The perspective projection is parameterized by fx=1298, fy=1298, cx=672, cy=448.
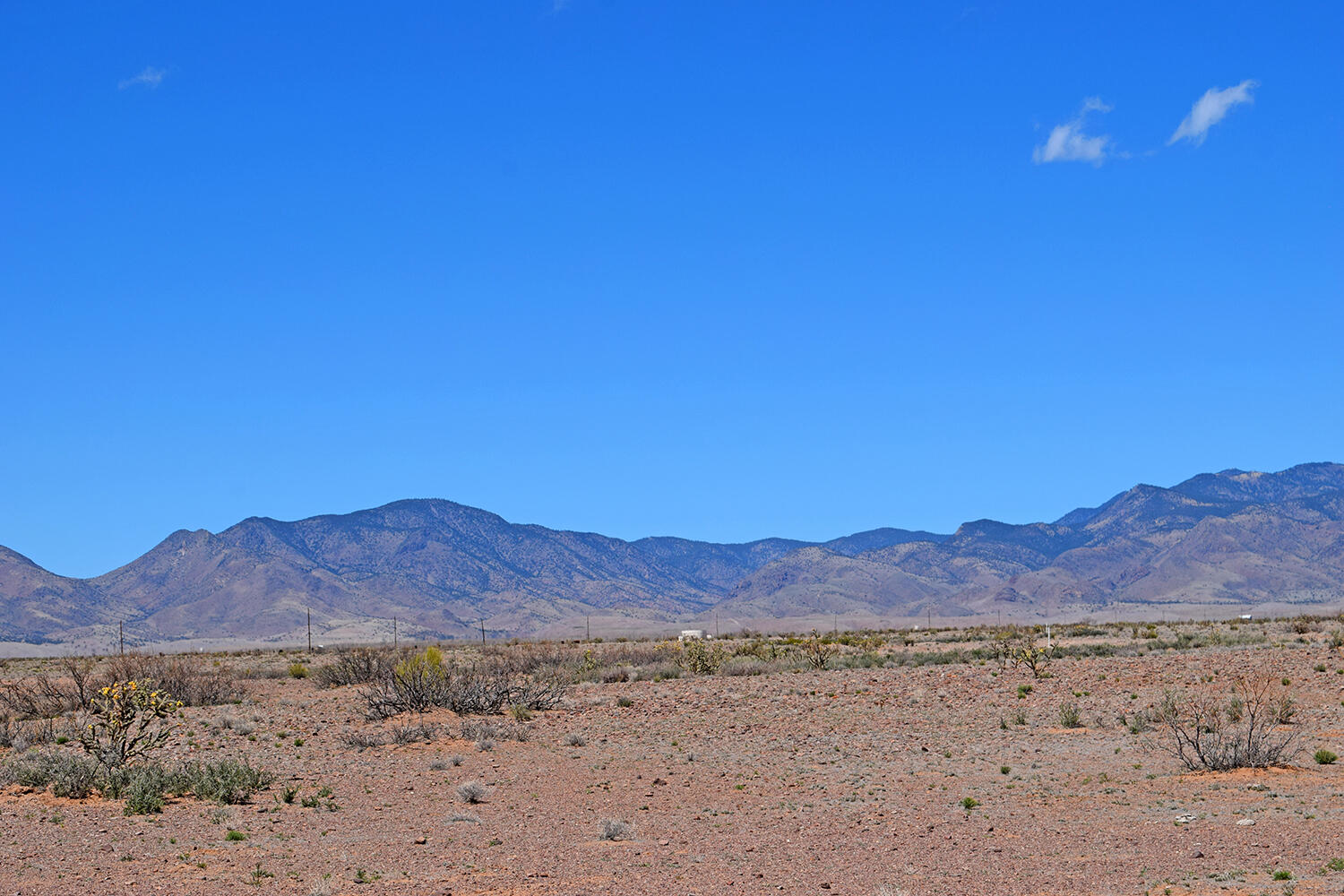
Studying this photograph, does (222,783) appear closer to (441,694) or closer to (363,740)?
(363,740)

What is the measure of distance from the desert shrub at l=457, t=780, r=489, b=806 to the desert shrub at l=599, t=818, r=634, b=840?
3.06m

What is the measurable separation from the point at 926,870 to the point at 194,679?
2496 cm

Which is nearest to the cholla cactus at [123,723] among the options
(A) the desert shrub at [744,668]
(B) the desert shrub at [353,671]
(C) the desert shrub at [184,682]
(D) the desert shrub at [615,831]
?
(D) the desert shrub at [615,831]

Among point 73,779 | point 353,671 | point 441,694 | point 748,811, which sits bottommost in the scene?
point 748,811

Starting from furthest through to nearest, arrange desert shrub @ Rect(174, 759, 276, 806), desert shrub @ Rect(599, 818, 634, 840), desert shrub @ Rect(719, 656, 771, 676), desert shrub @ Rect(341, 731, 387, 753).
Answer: desert shrub @ Rect(719, 656, 771, 676) → desert shrub @ Rect(341, 731, 387, 753) → desert shrub @ Rect(174, 759, 276, 806) → desert shrub @ Rect(599, 818, 634, 840)

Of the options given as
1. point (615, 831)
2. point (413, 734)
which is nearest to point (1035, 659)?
point (413, 734)

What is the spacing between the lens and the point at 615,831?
15.3 metres

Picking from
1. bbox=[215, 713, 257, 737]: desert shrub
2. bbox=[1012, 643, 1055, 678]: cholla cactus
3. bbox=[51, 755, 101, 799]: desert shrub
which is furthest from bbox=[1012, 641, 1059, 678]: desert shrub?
bbox=[51, 755, 101, 799]: desert shrub

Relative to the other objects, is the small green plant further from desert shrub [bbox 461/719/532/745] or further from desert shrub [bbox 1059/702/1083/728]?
desert shrub [bbox 1059/702/1083/728]

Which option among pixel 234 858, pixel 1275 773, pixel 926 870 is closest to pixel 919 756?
pixel 1275 773

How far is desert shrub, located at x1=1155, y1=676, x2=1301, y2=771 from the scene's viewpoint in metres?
18.4

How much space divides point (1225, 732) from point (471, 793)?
12451mm

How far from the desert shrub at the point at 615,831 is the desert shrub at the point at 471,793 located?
3061 mm

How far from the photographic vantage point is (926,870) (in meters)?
13.1
